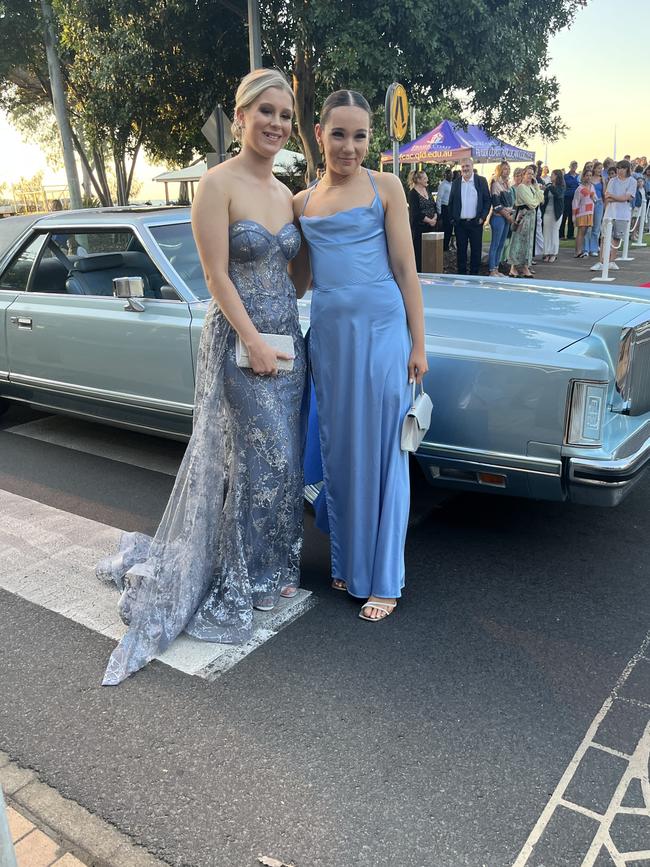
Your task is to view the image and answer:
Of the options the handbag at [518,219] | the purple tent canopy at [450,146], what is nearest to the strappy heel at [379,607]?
the handbag at [518,219]

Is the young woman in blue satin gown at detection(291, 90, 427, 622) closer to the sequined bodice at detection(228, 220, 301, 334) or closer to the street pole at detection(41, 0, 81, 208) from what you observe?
the sequined bodice at detection(228, 220, 301, 334)

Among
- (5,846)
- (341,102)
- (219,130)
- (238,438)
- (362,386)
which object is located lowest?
(5,846)

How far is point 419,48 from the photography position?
11.8 meters

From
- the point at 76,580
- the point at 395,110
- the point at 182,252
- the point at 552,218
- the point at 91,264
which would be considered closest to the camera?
the point at 76,580

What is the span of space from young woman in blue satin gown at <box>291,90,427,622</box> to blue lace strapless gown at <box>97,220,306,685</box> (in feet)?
0.46

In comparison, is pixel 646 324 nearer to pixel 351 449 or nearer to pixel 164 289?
pixel 351 449

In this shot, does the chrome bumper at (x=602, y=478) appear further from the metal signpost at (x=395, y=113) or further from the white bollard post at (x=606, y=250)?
the white bollard post at (x=606, y=250)

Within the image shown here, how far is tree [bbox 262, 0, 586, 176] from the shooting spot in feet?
36.9

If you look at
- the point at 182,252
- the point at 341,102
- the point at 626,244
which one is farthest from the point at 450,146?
the point at 341,102

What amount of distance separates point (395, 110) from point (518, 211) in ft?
17.4

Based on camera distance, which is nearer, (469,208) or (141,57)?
(469,208)

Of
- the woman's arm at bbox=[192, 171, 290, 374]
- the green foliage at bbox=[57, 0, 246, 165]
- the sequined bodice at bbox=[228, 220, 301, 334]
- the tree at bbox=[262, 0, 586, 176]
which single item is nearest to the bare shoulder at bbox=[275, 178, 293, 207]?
the sequined bodice at bbox=[228, 220, 301, 334]

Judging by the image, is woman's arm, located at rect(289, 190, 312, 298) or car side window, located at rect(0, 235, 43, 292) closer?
woman's arm, located at rect(289, 190, 312, 298)

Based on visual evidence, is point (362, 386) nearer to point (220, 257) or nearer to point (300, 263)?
point (300, 263)
